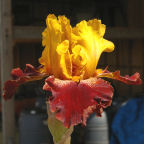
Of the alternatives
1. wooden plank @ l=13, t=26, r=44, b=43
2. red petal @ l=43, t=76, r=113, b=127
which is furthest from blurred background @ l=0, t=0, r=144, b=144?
red petal @ l=43, t=76, r=113, b=127

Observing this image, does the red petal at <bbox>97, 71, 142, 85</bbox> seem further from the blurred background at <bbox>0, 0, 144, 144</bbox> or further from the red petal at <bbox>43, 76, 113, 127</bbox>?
the blurred background at <bbox>0, 0, 144, 144</bbox>

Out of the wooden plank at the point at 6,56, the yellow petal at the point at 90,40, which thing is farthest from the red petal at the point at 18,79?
the wooden plank at the point at 6,56

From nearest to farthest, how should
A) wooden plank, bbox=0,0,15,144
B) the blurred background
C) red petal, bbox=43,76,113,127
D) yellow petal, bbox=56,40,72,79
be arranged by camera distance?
red petal, bbox=43,76,113,127, yellow petal, bbox=56,40,72,79, wooden plank, bbox=0,0,15,144, the blurred background

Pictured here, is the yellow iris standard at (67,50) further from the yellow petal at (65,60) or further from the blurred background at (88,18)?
the blurred background at (88,18)

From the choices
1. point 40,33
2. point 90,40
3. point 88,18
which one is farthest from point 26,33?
point 90,40

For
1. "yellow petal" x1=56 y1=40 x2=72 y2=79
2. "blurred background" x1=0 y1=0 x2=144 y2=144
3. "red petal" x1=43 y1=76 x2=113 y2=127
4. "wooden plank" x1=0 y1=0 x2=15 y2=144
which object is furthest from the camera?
"blurred background" x1=0 y1=0 x2=144 y2=144

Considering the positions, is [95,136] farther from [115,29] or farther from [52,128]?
[52,128]
